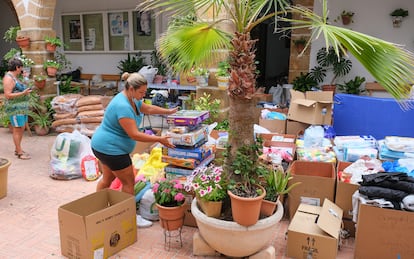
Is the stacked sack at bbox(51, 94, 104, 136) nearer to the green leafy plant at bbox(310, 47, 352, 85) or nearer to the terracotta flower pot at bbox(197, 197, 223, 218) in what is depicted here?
the terracotta flower pot at bbox(197, 197, 223, 218)

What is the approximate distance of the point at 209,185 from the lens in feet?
9.73

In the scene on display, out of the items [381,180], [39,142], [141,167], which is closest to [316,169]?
[381,180]

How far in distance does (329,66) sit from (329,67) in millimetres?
28

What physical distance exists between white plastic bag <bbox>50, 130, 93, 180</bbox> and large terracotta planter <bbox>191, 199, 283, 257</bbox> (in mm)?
2670

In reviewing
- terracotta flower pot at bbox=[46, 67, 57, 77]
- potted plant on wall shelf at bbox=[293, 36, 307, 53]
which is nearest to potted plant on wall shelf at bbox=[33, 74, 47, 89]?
terracotta flower pot at bbox=[46, 67, 57, 77]

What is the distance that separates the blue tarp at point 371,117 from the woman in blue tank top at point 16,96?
4695 mm

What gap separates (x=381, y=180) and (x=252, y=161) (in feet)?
3.55

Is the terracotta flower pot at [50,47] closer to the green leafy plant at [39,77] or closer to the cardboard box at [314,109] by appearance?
the green leafy plant at [39,77]

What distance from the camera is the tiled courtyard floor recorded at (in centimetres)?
319

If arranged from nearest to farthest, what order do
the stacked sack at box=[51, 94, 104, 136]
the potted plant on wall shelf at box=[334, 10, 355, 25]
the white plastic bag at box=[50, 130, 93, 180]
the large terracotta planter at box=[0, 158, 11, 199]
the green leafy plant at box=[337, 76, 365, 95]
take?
the large terracotta planter at box=[0, 158, 11, 199] → the white plastic bag at box=[50, 130, 93, 180] → the stacked sack at box=[51, 94, 104, 136] → the potted plant on wall shelf at box=[334, 10, 355, 25] → the green leafy plant at box=[337, 76, 365, 95]

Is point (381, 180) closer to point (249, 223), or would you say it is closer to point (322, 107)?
point (249, 223)

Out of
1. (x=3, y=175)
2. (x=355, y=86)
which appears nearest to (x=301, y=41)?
(x=355, y=86)

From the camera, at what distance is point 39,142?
6.70 meters

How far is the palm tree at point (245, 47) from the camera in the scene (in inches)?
88.4
